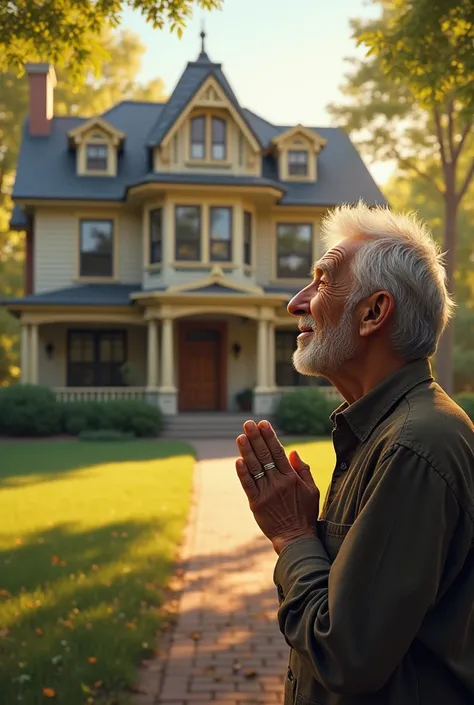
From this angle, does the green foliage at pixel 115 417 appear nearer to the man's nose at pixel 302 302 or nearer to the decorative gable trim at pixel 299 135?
the decorative gable trim at pixel 299 135

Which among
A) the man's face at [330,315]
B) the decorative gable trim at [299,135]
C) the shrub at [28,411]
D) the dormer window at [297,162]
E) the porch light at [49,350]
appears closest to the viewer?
the man's face at [330,315]

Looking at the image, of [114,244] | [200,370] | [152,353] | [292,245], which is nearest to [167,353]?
[152,353]

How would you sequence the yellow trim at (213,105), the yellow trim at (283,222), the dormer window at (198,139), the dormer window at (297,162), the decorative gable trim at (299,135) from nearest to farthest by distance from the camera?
the yellow trim at (213,105) < the dormer window at (198,139) < the yellow trim at (283,222) < the decorative gable trim at (299,135) < the dormer window at (297,162)

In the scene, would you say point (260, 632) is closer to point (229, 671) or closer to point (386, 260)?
point (229, 671)

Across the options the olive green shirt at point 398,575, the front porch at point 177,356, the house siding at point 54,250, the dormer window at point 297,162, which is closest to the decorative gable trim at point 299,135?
the dormer window at point 297,162

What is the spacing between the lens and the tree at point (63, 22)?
305 inches

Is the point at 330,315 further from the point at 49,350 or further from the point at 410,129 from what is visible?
the point at 410,129

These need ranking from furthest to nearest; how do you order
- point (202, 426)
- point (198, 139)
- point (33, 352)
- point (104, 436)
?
point (198, 139), point (33, 352), point (202, 426), point (104, 436)

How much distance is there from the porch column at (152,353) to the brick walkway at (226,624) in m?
13.1

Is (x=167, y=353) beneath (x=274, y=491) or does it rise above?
beneath

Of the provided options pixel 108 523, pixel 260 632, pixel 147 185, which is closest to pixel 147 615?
pixel 260 632

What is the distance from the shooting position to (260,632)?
5891 mm

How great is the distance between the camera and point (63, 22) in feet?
26.2

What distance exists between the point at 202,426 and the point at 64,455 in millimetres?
5944
